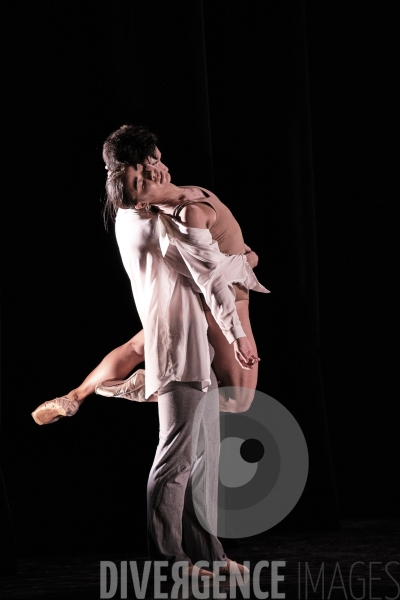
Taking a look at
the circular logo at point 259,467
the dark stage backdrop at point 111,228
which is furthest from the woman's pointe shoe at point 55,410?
the circular logo at point 259,467

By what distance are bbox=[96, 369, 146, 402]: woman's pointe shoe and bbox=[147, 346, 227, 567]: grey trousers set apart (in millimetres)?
186

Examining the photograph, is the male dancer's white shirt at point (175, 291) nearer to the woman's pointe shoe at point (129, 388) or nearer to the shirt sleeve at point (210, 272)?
the shirt sleeve at point (210, 272)

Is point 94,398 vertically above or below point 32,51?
below

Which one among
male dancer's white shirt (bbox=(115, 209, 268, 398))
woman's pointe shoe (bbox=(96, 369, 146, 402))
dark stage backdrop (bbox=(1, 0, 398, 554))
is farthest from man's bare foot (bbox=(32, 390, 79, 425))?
male dancer's white shirt (bbox=(115, 209, 268, 398))

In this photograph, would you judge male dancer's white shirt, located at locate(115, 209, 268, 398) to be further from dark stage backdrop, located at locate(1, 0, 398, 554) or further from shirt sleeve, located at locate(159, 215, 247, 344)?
dark stage backdrop, located at locate(1, 0, 398, 554)

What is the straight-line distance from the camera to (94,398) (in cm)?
280

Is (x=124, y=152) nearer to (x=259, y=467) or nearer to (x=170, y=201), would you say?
(x=170, y=201)

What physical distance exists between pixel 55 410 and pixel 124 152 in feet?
2.70

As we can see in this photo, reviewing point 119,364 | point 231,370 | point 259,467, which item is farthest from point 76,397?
point 259,467

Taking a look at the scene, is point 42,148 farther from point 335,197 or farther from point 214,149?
point 335,197

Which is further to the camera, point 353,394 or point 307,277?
point 353,394

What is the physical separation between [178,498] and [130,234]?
27.3 inches

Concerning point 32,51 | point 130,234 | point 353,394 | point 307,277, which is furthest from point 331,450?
point 32,51

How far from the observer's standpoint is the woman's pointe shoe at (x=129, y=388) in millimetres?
2332
